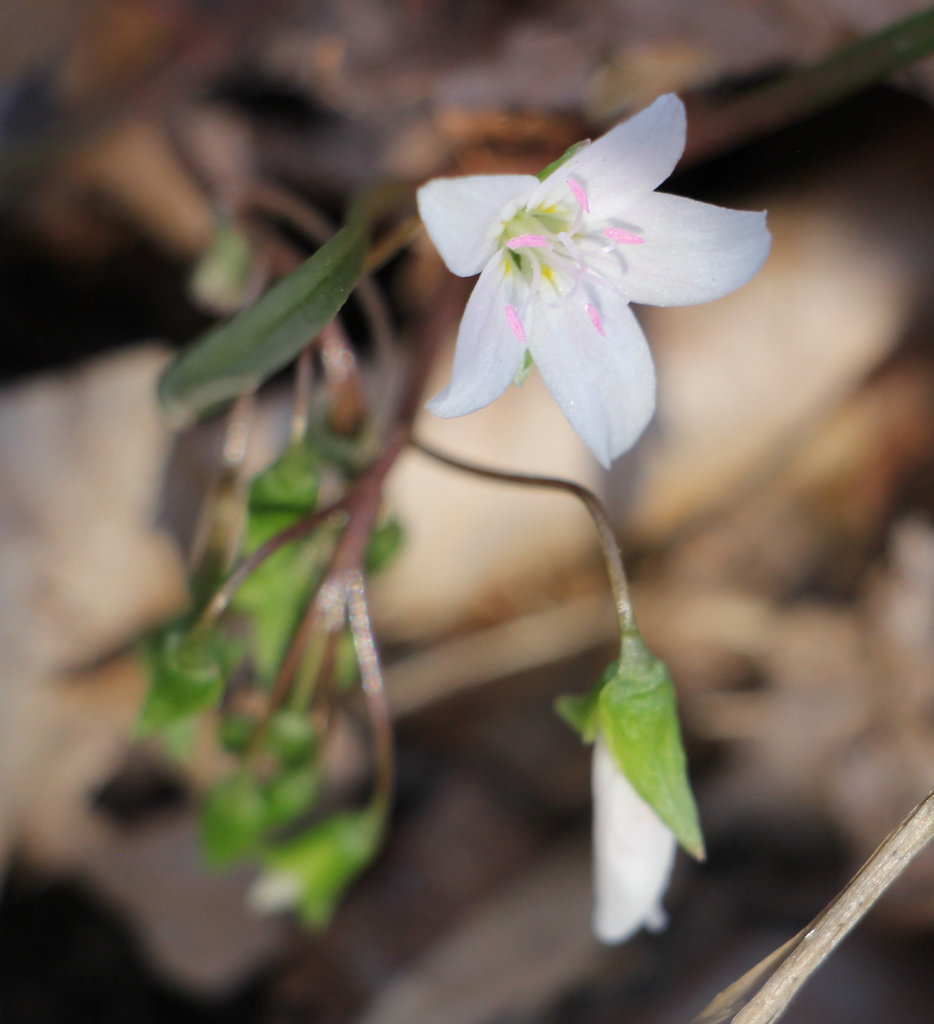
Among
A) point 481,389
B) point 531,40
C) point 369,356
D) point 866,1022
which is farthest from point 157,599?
point 866,1022

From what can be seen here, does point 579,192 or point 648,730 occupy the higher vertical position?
point 579,192

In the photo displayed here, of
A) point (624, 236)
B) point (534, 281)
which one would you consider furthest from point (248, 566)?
point (624, 236)

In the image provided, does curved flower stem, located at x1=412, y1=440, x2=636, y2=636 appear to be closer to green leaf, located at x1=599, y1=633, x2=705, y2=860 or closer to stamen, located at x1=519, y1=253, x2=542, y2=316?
green leaf, located at x1=599, y1=633, x2=705, y2=860

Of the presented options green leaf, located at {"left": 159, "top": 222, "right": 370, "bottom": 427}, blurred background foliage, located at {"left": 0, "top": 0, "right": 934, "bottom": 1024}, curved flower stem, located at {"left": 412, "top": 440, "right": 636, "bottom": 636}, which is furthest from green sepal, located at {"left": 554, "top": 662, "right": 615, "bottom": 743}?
blurred background foliage, located at {"left": 0, "top": 0, "right": 934, "bottom": 1024}

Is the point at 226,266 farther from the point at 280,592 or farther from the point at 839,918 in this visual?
the point at 839,918

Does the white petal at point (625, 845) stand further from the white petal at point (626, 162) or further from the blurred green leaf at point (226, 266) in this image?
the blurred green leaf at point (226, 266)

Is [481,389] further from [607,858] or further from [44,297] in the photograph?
[44,297]
